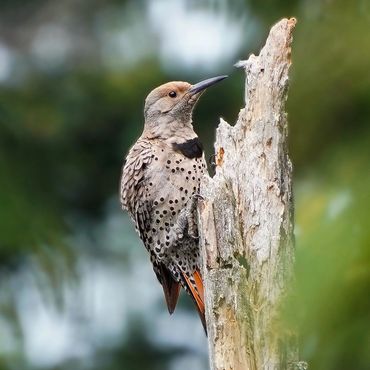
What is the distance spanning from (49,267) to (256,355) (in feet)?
2.00

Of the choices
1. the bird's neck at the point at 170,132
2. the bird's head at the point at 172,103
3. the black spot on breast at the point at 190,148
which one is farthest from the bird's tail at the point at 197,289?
the bird's head at the point at 172,103

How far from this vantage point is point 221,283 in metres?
2.74

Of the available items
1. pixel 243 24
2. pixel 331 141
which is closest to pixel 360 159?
pixel 331 141

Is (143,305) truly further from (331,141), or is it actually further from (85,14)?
(331,141)

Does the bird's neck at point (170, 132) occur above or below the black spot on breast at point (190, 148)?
Result: above

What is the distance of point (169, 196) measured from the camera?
194 inches

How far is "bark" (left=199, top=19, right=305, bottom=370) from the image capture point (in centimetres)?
246

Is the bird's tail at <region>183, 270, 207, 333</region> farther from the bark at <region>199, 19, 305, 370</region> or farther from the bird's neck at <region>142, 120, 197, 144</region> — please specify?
the bark at <region>199, 19, 305, 370</region>

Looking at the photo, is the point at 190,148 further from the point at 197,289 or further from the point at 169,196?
the point at 197,289

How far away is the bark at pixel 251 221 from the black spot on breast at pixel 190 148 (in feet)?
5.96

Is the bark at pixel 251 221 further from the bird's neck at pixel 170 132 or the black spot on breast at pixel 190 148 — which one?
the bird's neck at pixel 170 132

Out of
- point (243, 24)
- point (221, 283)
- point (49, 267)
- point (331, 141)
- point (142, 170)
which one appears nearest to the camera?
point (331, 141)

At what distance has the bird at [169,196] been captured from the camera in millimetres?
4883

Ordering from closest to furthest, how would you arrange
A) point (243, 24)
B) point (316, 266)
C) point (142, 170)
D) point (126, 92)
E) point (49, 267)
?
1. point (316, 266)
2. point (243, 24)
3. point (49, 267)
4. point (142, 170)
5. point (126, 92)
